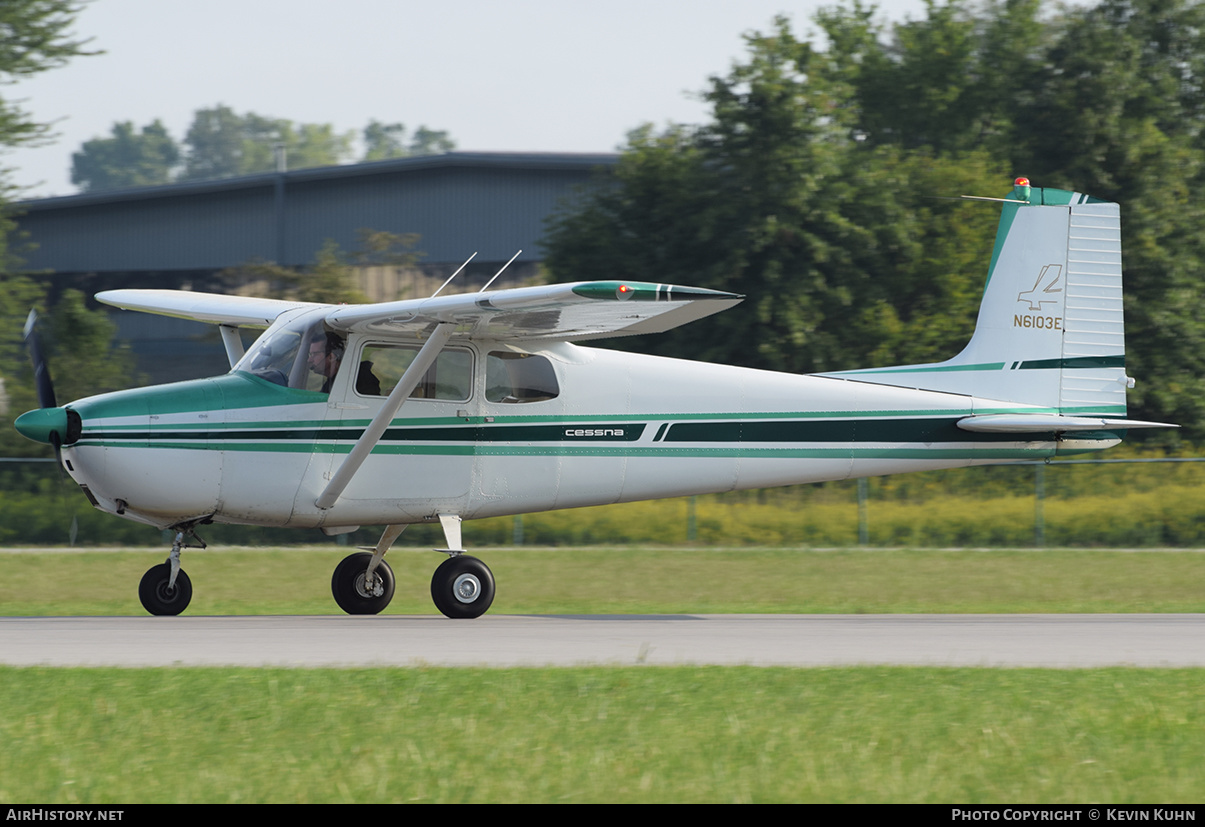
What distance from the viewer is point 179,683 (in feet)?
24.2

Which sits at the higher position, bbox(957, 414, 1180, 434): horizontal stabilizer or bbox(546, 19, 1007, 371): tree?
bbox(546, 19, 1007, 371): tree

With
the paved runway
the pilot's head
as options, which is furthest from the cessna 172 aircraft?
the paved runway

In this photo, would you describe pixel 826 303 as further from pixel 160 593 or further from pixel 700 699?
pixel 700 699

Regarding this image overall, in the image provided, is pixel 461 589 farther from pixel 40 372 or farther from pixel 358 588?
pixel 40 372

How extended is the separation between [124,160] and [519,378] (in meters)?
179

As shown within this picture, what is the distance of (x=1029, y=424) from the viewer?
524 inches

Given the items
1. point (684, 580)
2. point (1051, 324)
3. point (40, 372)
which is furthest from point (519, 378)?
point (684, 580)

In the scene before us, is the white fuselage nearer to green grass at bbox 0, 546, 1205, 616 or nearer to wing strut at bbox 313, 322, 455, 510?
wing strut at bbox 313, 322, 455, 510

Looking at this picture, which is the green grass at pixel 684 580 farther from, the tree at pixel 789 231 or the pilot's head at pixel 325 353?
Answer: the tree at pixel 789 231

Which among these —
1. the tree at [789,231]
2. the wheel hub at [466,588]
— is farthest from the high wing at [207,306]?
the tree at [789,231]

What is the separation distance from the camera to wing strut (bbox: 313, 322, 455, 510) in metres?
11.4

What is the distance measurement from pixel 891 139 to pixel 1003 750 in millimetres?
29075

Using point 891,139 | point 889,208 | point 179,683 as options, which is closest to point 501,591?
point 179,683

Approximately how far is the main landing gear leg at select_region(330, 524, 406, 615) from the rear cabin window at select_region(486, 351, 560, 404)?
1759mm
